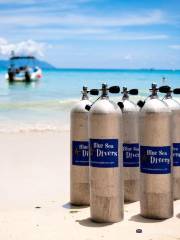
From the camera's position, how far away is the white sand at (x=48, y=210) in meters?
5.32

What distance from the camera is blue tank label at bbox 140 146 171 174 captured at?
557 centimetres

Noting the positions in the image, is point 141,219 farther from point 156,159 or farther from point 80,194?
point 80,194

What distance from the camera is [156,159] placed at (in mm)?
→ 5582

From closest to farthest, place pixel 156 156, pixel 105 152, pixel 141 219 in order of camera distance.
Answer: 1. pixel 105 152
2. pixel 156 156
3. pixel 141 219

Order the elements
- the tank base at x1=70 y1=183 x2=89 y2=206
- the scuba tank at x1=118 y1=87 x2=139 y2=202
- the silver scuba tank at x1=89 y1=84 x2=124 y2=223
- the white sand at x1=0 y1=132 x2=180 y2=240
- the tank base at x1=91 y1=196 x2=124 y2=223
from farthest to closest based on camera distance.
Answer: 1. the tank base at x1=70 y1=183 x2=89 y2=206
2. the scuba tank at x1=118 y1=87 x2=139 y2=202
3. the tank base at x1=91 y1=196 x2=124 y2=223
4. the silver scuba tank at x1=89 y1=84 x2=124 y2=223
5. the white sand at x1=0 y1=132 x2=180 y2=240

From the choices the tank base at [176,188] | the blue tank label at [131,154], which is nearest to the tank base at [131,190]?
the blue tank label at [131,154]

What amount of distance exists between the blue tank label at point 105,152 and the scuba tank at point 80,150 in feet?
2.77

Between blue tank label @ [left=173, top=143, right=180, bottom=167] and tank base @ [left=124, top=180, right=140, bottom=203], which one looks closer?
blue tank label @ [left=173, top=143, right=180, bottom=167]

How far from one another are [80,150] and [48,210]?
826 mm

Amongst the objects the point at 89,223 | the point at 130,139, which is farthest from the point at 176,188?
the point at 89,223

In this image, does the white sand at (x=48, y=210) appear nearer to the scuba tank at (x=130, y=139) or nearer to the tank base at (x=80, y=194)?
the tank base at (x=80, y=194)

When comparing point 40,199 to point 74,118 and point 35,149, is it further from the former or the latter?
point 35,149

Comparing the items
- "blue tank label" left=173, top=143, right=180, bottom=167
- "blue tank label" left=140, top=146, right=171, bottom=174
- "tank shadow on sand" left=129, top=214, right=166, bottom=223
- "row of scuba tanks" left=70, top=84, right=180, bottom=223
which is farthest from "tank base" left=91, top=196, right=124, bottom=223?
"blue tank label" left=173, top=143, right=180, bottom=167

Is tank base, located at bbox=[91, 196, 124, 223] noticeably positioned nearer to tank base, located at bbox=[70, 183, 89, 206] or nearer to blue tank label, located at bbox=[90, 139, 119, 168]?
blue tank label, located at bbox=[90, 139, 119, 168]
